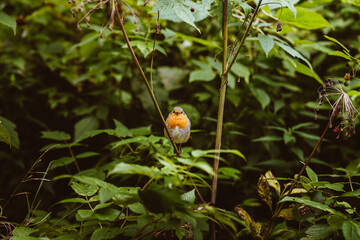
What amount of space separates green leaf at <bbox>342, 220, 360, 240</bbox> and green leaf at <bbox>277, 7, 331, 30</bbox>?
91 centimetres

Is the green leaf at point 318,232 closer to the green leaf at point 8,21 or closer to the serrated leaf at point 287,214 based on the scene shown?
the serrated leaf at point 287,214

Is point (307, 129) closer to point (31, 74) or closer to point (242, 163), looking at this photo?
point (242, 163)

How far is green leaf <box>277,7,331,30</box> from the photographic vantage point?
4.62 feet

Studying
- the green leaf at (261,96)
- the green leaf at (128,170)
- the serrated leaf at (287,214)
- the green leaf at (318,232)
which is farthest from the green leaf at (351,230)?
the green leaf at (261,96)

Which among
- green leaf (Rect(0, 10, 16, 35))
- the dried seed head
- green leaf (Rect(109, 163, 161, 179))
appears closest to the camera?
green leaf (Rect(109, 163, 161, 179))

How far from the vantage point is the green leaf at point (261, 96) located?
2102mm

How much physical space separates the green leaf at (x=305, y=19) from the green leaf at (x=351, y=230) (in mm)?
915

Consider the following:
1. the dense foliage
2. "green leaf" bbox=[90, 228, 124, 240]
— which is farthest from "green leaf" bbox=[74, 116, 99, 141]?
"green leaf" bbox=[90, 228, 124, 240]

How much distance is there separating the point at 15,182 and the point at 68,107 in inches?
37.1

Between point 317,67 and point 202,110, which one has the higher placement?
point 317,67

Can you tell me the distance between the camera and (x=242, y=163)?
89.3 inches

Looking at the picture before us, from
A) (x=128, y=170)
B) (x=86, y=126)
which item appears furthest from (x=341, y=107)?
(x=86, y=126)

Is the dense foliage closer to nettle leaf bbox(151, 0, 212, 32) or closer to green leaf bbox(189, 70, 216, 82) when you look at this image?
green leaf bbox(189, 70, 216, 82)

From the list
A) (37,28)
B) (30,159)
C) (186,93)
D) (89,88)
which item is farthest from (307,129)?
(37,28)
